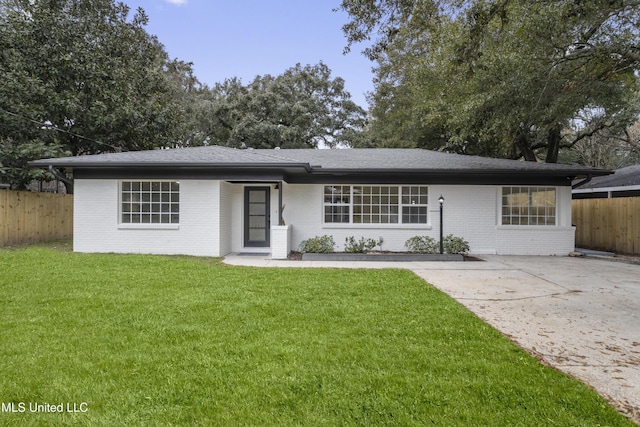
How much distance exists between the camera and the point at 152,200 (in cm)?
993

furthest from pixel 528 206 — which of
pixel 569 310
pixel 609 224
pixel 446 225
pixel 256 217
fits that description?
pixel 256 217

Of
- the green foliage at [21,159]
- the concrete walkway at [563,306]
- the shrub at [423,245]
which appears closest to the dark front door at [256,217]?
the concrete walkway at [563,306]

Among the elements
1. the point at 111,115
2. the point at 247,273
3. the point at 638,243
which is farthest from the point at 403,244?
the point at 111,115

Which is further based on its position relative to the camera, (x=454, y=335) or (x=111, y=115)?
(x=111, y=115)

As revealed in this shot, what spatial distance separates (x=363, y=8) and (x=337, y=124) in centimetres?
1779

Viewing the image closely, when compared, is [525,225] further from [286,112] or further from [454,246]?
[286,112]

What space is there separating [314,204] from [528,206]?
6.48 meters

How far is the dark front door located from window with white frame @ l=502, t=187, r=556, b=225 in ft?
23.6

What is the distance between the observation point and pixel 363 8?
759 centimetres

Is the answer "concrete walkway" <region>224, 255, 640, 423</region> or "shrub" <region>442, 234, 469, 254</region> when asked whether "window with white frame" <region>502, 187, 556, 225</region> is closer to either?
"concrete walkway" <region>224, 255, 640, 423</region>

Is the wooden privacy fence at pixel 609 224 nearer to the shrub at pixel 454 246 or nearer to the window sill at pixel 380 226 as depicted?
the shrub at pixel 454 246

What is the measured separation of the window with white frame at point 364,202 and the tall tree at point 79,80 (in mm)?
10251

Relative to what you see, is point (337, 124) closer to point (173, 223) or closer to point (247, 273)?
point (173, 223)

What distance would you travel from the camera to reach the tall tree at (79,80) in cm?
1316
